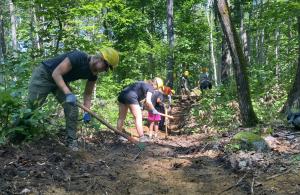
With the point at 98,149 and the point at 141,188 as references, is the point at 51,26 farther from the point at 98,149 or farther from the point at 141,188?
the point at 141,188

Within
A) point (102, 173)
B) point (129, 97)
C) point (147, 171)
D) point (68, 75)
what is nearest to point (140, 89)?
point (129, 97)

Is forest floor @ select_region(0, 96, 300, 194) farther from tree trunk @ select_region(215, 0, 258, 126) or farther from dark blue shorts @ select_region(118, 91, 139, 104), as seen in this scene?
dark blue shorts @ select_region(118, 91, 139, 104)

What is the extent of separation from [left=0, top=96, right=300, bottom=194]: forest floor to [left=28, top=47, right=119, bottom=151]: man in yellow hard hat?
51cm

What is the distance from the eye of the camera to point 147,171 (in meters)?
4.96

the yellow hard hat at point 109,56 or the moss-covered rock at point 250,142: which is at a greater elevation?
the yellow hard hat at point 109,56

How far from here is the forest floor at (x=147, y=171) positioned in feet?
13.1


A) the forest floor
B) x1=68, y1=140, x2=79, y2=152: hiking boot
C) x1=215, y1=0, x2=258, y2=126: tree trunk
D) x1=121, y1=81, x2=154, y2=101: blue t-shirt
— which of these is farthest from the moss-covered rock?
Answer: x1=121, y1=81, x2=154, y2=101: blue t-shirt

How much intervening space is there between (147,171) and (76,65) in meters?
1.82

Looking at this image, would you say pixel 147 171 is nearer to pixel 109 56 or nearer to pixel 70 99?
pixel 70 99

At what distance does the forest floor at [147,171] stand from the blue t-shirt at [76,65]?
3.35 ft

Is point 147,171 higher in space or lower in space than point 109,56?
lower

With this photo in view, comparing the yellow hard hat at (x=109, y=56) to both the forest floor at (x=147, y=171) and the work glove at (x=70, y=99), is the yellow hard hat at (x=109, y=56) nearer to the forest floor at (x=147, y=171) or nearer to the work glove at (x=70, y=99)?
the work glove at (x=70, y=99)

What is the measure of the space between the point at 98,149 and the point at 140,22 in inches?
700

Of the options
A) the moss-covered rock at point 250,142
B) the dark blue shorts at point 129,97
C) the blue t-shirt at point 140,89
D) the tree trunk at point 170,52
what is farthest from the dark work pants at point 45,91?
the tree trunk at point 170,52
